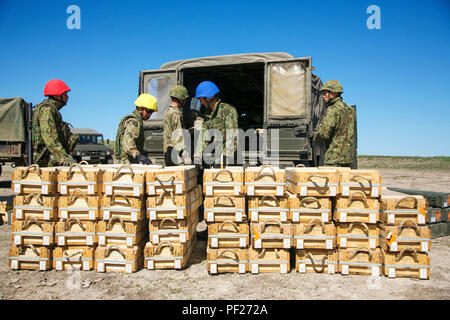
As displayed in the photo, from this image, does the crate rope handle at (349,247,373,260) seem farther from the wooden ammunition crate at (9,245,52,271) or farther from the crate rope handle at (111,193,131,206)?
the wooden ammunition crate at (9,245,52,271)

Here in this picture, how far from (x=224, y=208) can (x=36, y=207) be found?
2435 mm

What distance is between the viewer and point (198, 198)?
16.8ft

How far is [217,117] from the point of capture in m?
5.68

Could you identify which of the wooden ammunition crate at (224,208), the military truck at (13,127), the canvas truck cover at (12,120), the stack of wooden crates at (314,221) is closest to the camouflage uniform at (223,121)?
the wooden ammunition crate at (224,208)

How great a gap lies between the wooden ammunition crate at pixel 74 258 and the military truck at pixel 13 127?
804 cm

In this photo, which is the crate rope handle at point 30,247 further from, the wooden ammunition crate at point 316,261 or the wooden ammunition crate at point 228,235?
the wooden ammunition crate at point 316,261

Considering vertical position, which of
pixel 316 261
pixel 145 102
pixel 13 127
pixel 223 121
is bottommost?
pixel 316 261

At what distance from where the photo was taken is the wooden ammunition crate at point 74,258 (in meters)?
4.16

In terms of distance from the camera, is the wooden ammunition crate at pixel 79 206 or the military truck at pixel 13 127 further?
the military truck at pixel 13 127

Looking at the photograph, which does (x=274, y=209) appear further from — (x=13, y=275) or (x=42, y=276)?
(x=13, y=275)

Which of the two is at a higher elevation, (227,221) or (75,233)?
(227,221)

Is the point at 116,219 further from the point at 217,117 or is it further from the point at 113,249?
the point at 217,117

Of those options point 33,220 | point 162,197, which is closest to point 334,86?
point 162,197

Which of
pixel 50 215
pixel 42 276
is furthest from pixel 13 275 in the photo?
pixel 50 215
